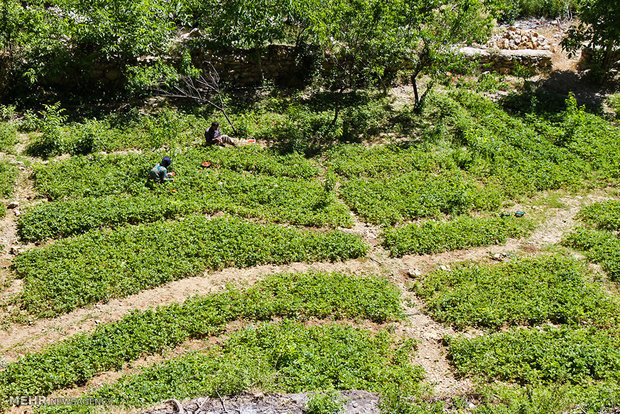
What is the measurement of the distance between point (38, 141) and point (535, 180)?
13.4 meters

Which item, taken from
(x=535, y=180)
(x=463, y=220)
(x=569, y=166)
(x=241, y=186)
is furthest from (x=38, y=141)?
(x=569, y=166)

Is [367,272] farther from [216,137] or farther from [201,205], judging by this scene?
[216,137]

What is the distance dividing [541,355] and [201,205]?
767 cm

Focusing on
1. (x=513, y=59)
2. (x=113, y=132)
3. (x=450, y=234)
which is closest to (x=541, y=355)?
(x=450, y=234)

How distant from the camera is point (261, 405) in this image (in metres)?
7.36

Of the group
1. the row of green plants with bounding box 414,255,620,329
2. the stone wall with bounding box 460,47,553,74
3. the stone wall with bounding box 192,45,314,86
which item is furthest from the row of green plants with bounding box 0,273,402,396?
the stone wall with bounding box 460,47,553,74

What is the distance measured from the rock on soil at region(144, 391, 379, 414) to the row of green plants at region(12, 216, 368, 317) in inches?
123

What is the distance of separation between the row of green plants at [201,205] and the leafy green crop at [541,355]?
4.19 metres

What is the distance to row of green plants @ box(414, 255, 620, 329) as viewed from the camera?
9.62 metres

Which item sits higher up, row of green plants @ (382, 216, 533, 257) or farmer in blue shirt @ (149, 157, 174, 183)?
farmer in blue shirt @ (149, 157, 174, 183)

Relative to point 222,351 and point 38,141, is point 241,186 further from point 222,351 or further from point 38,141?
point 38,141

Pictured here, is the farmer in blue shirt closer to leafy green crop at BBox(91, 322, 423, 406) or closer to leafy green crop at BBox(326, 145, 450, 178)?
leafy green crop at BBox(326, 145, 450, 178)

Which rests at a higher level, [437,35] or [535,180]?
[437,35]

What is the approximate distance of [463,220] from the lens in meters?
12.2
